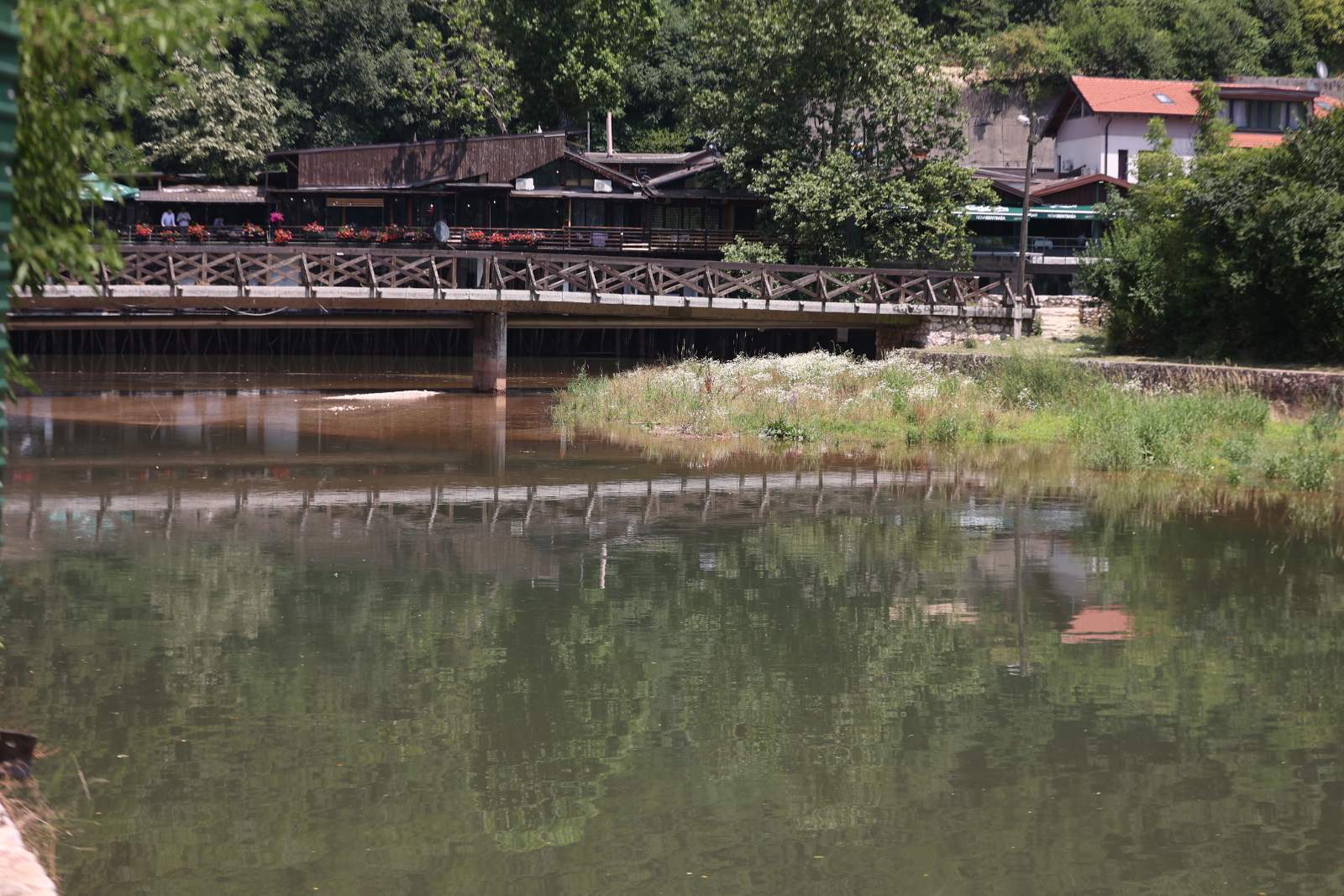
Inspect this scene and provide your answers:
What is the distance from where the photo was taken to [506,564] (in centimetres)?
1669

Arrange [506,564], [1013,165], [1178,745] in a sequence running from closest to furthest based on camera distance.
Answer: [1178,745]
[506,564]
[1013,165]

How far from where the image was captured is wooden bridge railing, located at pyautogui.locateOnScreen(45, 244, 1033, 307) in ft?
114

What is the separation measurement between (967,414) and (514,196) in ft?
94.7

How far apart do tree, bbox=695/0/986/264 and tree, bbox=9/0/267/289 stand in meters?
40.6

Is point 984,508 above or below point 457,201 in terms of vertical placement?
below

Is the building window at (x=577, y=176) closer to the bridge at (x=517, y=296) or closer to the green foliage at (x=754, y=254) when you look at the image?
the green foliage at (x=754, y=254)

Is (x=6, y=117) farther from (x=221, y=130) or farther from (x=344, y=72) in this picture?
(x=344, y=72)

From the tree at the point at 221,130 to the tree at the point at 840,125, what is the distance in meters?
19.4

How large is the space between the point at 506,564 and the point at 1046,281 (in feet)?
151

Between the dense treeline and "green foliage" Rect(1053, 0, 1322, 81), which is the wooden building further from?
"green foliage" Rect(1053, 0, 1322, 81)

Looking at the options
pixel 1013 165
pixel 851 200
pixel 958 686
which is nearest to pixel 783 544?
pixel 958 686

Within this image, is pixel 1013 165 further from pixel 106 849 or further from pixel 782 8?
pixel 106 849

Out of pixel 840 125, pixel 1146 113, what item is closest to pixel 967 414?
pixel 840 125

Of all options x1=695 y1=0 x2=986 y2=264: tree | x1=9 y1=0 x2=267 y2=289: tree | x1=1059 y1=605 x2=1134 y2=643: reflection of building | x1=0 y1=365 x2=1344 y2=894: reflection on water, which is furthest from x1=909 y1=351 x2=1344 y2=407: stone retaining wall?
x1=9 y1=0 x2=267 y2=289: tree
